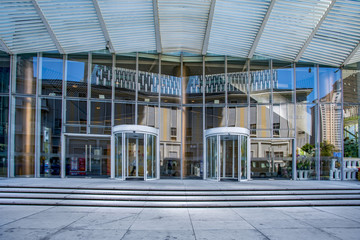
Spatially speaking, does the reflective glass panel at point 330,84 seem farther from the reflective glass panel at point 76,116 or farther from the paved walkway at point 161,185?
the reflective glass panel at point 76,116

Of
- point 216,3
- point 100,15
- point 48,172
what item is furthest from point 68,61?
point 216,3

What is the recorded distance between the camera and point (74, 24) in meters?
14.5

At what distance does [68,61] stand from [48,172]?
6.19 meters

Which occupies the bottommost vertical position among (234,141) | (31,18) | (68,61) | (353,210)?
(353,210)

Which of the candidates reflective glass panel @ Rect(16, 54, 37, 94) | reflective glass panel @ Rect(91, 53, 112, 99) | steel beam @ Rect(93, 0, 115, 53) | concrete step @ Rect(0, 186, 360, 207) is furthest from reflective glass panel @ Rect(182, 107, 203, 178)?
reflective glass panel @ Rect(16, 54, 37, 94)

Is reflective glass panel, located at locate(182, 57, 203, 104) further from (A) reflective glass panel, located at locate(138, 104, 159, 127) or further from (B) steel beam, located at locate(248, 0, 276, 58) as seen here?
(B) steel beam, located at locate(248, 0, 276, 58)

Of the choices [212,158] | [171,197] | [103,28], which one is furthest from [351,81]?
[103,28]

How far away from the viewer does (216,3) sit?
44.5ft

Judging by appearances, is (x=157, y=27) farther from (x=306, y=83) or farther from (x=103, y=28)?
(x=306, y=83)

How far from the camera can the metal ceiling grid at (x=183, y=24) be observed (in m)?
13.7

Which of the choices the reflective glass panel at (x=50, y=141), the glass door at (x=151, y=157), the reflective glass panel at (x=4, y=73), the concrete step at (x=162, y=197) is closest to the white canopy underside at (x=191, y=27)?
the reflective glass panel at (x=4, y=73)

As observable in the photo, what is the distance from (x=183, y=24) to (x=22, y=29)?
763 centimetres

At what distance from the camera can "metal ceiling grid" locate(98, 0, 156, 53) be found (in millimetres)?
13516

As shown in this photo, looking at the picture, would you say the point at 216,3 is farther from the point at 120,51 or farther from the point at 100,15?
the point at 120,51
